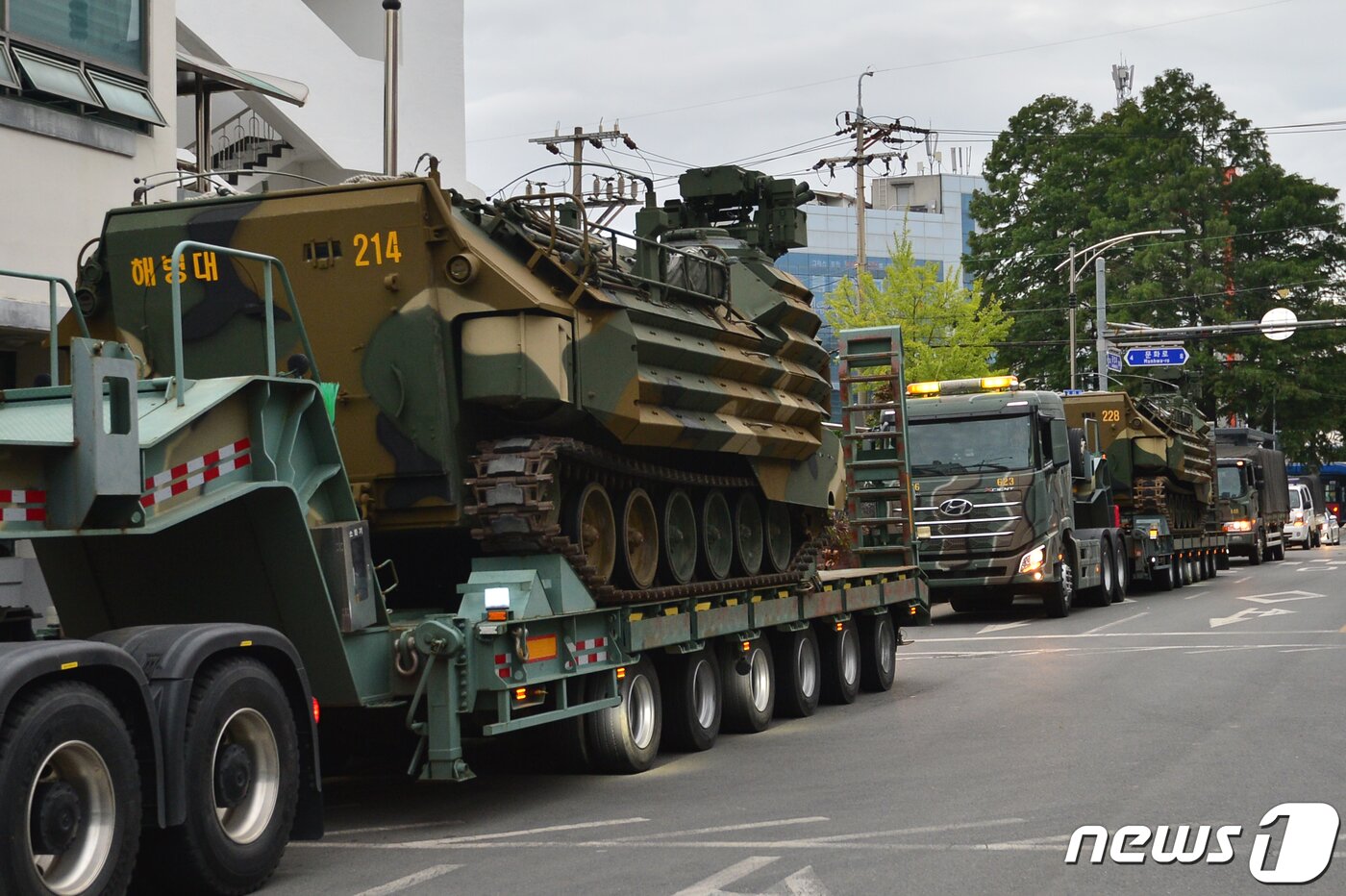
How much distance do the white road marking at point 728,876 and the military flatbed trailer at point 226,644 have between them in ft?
5.99

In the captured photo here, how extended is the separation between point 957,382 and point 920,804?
1620 centimetres

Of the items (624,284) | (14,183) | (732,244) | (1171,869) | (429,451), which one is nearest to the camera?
(1171,869)

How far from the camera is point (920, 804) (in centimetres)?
970

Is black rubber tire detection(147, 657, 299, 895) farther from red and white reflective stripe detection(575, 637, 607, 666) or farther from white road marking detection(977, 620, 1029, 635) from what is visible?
white road marking detection(977, 620, 1029, 635)

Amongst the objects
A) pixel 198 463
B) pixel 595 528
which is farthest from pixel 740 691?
pixel 198 463

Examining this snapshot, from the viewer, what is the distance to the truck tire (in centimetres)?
2548

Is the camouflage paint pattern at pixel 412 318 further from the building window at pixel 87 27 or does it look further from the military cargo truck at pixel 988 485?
the military cargo truck at pixel 988 485

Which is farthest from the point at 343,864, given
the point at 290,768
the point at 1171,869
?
the point at 1171,869

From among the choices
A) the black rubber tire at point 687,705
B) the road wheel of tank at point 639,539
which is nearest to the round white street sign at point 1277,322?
the black rubber tire at point 687,705

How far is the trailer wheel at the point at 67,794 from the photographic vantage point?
20.7 ft

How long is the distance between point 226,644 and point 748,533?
276 inches

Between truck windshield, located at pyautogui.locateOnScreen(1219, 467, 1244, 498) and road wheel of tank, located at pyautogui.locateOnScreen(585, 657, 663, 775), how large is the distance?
116 ft

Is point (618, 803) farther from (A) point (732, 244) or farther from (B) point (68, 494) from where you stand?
(A) point (732, 244)

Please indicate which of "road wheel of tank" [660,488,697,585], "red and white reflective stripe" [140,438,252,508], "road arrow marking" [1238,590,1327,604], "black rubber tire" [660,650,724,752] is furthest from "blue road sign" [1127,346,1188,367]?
"red and white reflective stripe" [140,438,252,508]
